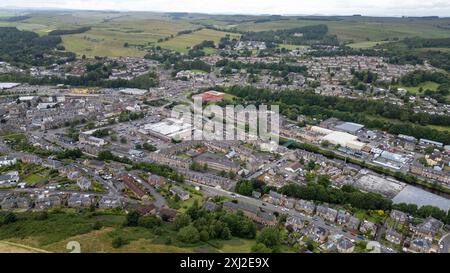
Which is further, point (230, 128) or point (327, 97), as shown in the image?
point (327, 97)

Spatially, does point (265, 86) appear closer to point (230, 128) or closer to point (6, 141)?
point (230, 128)

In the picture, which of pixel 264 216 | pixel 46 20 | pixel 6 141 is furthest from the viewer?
pixel 46 20

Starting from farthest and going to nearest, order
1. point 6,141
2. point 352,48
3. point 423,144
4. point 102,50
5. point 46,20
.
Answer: point 46,20 < point 352,48 < point 102,50 < point 423,144 < point 6,141

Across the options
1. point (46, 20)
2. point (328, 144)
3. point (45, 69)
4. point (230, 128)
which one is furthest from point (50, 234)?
point (46, 20)

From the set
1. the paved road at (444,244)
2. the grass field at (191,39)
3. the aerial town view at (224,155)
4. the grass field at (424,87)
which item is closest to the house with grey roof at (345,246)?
the aerial town view at (224,155)

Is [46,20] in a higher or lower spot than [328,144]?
higher

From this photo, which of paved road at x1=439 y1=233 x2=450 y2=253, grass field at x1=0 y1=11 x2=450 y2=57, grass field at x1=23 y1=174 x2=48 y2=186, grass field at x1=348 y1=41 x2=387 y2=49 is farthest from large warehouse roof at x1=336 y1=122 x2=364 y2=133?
grass field at x1=348 y1=41 x2=387 y2=49

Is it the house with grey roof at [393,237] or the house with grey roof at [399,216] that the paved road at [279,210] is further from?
the house with grey roof at [399,216]
